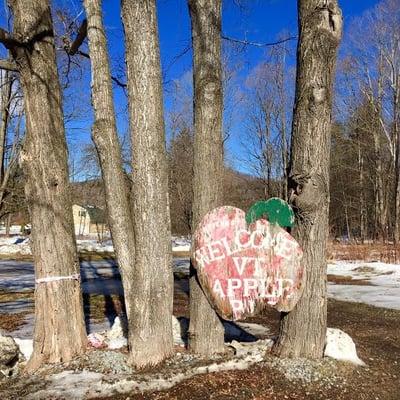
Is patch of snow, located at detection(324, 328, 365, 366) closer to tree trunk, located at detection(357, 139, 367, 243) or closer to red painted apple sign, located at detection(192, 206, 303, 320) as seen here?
red painted apple sign, located at detection(192, 206, 303, 320)

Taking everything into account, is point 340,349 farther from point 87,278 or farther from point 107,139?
point 87,278

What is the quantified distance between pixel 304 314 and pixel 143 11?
300 cm

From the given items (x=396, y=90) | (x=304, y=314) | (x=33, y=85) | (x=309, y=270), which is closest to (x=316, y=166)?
(x=309, y=270)

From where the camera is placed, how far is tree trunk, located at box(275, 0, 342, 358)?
3.69 meters

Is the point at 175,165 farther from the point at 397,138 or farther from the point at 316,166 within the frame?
the point at 316,166

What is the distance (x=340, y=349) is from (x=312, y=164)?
5.50ft

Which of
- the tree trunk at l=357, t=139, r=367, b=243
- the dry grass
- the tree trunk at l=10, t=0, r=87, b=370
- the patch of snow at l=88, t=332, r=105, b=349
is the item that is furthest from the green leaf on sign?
the tree trunk at l=357, t=139, r=367, b=243

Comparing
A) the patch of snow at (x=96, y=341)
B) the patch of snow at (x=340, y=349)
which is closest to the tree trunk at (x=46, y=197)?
the patch of snow at (x=96, y=341)

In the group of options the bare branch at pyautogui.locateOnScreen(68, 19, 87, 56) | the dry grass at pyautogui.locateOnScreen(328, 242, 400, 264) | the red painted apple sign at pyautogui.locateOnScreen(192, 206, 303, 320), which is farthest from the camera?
the dry grass at pyautogui.locateOnScreen(328, 242, 400, 264)

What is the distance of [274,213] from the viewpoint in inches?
148

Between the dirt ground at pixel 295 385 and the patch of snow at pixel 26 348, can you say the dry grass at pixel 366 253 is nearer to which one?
the dirt ground at pixel 295 385

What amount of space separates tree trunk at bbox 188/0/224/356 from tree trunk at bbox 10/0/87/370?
117cm

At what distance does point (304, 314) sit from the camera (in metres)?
3.75

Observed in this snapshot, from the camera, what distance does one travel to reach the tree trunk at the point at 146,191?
12.2ft
